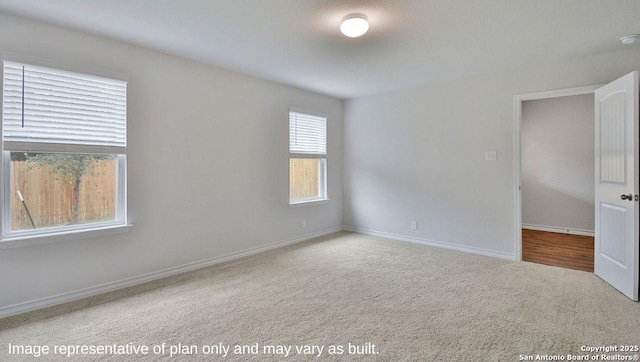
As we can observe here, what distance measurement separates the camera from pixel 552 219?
590cm

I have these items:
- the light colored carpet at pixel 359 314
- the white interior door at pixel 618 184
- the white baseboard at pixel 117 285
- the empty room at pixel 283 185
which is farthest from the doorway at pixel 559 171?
the white baseboard at pixel 117 285

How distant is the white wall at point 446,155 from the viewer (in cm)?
407

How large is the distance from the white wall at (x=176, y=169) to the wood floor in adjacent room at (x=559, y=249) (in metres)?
3.43

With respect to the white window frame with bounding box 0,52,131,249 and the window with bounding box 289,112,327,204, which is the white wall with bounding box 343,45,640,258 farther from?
the white window frame with bounding box 0,52,131,249

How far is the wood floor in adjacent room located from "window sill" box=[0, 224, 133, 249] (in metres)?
Answer: 4.84

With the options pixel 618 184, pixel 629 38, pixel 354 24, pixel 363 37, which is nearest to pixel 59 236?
pixel 354 24

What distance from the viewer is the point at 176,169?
3.58 metres

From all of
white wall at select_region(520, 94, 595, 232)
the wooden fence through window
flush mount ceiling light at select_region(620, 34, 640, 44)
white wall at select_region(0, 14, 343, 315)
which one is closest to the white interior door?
flush mount ceiling light at select_region(620, 34, 640, 44)

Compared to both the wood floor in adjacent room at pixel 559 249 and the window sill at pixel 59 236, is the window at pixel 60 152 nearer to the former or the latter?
the window sill at pixel 59 236

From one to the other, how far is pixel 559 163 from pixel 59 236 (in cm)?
735

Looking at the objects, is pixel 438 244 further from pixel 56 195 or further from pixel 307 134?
pixel 56 195

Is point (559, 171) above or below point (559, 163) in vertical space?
below

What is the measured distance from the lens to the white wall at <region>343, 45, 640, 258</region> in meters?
4.07

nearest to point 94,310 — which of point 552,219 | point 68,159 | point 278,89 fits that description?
point 68,159
